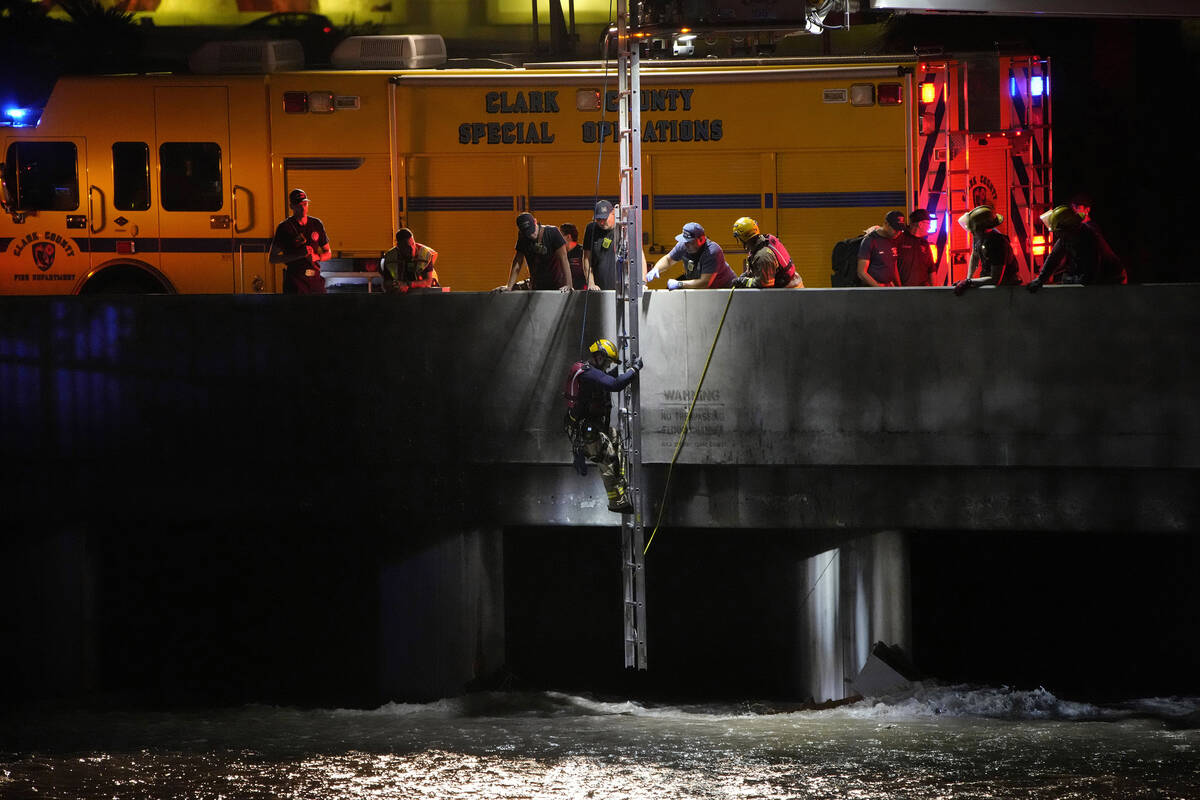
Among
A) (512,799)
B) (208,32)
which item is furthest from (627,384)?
(208,32)

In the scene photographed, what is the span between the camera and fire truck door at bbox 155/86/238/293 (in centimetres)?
1605

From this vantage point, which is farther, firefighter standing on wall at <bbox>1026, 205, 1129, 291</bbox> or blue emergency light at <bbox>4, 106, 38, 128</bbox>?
blue emergency light at <bbox>4, 106, 38, 128</bbox>

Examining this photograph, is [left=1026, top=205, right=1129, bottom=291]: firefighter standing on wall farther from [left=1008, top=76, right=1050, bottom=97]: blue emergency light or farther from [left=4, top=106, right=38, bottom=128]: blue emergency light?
[left=4, top=106, right=38, bottom=128]: blue emergency light

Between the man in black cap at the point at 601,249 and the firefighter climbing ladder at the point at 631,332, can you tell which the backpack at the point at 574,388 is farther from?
the man in black cap at the point at 601,249

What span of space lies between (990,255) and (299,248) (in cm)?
677

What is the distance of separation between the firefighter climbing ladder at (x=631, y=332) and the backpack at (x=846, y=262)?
3137mm

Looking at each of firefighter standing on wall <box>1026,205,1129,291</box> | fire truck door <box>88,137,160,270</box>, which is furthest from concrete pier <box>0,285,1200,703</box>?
fire truck door <box>88,137,160,270</box>

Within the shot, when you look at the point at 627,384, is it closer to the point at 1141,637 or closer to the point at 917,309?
the point at 917,309

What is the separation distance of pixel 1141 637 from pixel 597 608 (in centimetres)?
600

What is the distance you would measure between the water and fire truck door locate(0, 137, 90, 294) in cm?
542

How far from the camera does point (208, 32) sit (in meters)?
22.8

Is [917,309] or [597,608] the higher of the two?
[917,309]

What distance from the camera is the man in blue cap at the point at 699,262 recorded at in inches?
504

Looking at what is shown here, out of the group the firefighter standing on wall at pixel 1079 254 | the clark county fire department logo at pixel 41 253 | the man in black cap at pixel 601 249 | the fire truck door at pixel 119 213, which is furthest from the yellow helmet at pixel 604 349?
the clark county fire department logo at pixel 41 253
